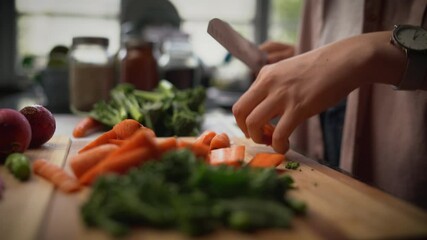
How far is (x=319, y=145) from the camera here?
1846mm

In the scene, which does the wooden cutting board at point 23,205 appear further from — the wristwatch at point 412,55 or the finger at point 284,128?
the wristwatch at point 412,55

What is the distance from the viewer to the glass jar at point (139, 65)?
7.32ft

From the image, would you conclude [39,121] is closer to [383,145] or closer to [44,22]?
[383,145]

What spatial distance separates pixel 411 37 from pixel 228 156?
566 mm

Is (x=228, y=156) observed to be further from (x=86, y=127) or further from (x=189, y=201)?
(x=86, y=127)

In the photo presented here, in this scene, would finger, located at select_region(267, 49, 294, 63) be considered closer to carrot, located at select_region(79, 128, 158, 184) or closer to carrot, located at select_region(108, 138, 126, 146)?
carrot, located at select_region(108, 138, 126, 146)

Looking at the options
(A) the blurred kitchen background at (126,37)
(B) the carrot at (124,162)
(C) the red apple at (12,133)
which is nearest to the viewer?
(B) the carrot at (124,162)

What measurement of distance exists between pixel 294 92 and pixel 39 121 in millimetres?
740

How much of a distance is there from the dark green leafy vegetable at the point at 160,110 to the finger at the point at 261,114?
1.66 ft

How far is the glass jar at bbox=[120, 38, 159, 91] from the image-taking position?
2.23 meters

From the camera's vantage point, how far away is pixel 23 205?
0.81m

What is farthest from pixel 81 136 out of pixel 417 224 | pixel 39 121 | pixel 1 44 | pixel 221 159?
pixel 1 44

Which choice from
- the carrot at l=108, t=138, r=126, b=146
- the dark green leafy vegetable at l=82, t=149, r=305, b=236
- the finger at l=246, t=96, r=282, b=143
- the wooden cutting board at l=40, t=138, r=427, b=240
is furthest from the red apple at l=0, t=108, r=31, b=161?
the finger at l=246, t=96, r=282, b=143

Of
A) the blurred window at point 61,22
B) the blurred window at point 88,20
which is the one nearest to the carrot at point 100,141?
the blurred window at point 88,20
